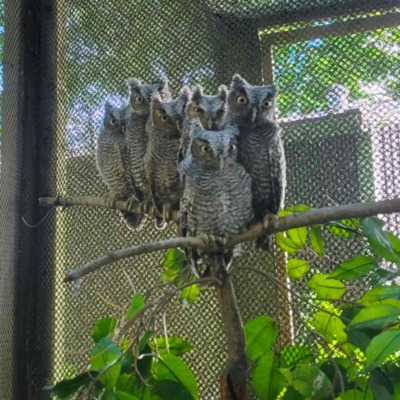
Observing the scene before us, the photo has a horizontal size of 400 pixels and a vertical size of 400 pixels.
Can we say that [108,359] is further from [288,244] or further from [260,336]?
[288,244]

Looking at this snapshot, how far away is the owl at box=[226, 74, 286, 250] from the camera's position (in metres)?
1.14

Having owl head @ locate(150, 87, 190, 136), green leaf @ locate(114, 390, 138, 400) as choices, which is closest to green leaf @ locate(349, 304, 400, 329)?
green leaf @ locate(114, 390, 138, 400)

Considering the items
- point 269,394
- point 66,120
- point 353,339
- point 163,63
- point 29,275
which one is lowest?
point 269,394

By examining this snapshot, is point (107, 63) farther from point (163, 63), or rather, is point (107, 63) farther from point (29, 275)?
point (29, 275)

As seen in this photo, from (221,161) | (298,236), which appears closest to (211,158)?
(221,161)

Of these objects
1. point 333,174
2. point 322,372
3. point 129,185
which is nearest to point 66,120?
point 129,185

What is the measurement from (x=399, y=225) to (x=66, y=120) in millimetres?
1002

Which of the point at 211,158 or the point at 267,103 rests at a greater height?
the point at 267,103

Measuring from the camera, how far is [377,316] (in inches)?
27.5

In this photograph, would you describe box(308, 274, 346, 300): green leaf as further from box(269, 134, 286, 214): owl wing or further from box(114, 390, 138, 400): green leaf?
box(114, 390, 138, 400): green leaf

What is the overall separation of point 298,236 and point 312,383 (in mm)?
346

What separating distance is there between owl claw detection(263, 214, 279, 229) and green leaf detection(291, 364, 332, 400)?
29 cm

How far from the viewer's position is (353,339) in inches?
32.2

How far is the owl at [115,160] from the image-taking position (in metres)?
1.42
